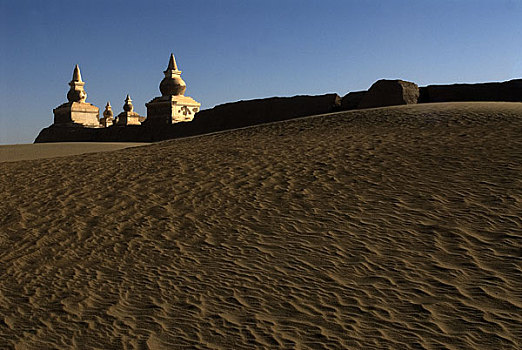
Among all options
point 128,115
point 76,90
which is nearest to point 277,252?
point 76,90

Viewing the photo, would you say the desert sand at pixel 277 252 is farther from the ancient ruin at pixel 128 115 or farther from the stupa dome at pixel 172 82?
the ancient ruin at pixel 128 115

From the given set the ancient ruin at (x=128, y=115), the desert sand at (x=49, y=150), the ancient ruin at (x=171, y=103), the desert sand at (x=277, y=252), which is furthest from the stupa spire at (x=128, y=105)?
the desert sand at (x=277, y=252)

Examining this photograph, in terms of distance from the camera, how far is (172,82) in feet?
63.1

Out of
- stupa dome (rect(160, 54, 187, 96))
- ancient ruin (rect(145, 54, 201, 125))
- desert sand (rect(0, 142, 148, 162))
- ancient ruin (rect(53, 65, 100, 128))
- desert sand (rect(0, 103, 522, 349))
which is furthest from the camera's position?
ancient ruin (rect(53, 65, 100, 128))

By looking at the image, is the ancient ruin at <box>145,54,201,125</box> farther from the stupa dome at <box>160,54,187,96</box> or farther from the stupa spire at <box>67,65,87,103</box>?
the stupa spire at <box>67,65,87,103</box>

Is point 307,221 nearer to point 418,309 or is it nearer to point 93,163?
point 418,309

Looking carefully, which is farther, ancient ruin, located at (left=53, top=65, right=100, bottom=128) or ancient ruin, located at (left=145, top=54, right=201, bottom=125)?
ancient ruin, located at (left=53, top=65, right=100, bottom=128)

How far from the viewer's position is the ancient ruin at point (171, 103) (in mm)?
19016

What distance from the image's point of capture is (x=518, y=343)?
3482 millimetres

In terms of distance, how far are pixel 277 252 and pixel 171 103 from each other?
47.8 feet

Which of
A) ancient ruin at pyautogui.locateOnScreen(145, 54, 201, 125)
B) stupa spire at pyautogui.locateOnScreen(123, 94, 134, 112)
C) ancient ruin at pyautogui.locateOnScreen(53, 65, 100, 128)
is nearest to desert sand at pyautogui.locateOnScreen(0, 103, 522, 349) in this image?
ancient ruin at pyautogui.locateOnScreen(145, 54, 201, 125)

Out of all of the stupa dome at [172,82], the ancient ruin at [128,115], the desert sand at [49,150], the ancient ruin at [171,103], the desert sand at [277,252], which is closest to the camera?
the desert sand at [277,252]

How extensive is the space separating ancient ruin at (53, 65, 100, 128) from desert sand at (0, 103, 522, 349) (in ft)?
47.9

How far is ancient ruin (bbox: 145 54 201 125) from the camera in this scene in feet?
62.4
